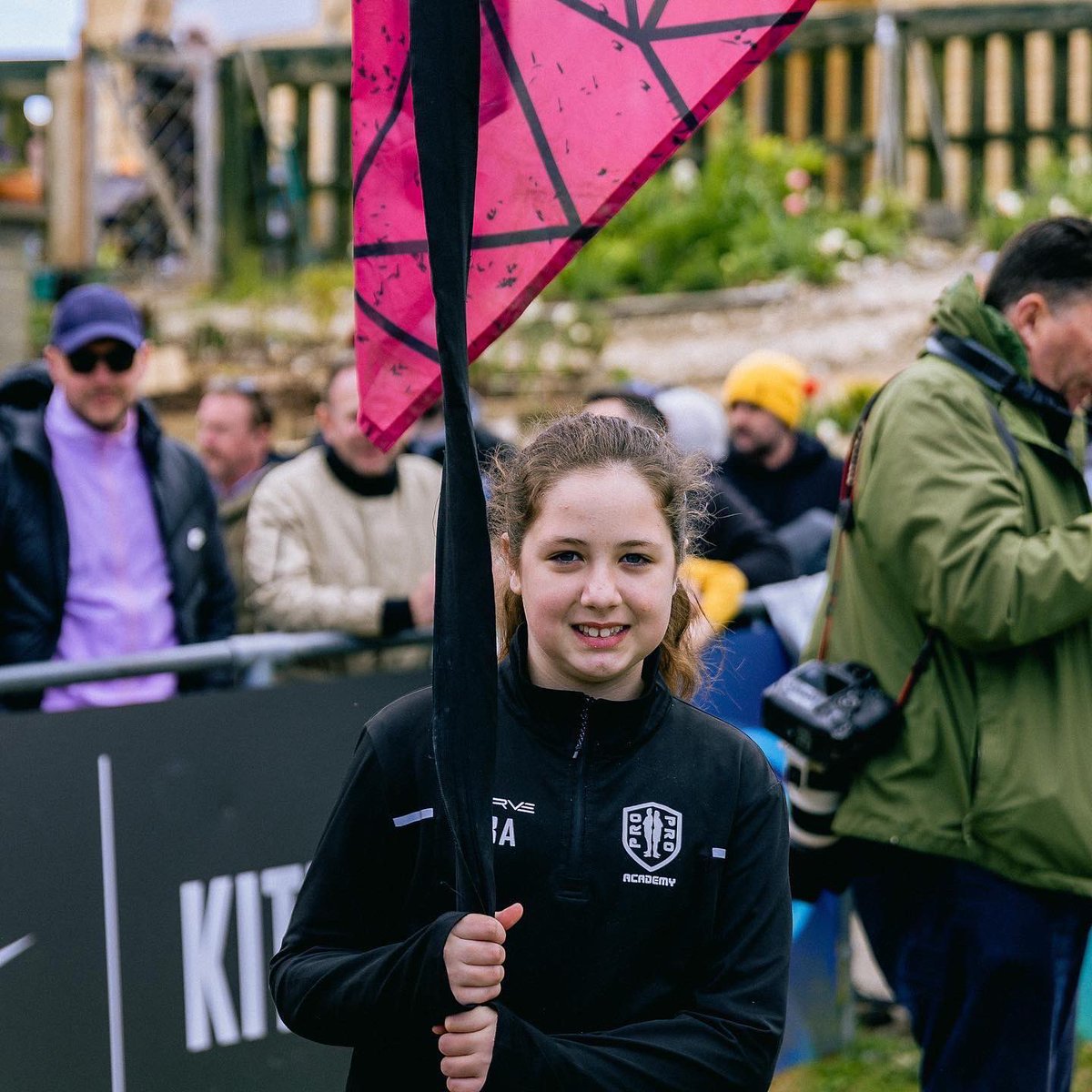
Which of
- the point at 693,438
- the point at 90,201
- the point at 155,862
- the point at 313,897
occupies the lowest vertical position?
the point at 155,862

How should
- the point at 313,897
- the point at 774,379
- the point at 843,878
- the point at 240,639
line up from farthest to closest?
the point at 774,379, the point at 240,639, the point at 843,878, the point at 313,897

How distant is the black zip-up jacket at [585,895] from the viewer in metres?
2.10

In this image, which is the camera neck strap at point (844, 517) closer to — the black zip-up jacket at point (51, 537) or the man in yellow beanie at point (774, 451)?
the black zip-up jacket at point (51, 537)

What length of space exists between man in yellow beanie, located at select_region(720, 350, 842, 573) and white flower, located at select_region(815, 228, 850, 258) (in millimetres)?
5487

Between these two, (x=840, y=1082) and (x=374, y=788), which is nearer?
(x=374, y=788)

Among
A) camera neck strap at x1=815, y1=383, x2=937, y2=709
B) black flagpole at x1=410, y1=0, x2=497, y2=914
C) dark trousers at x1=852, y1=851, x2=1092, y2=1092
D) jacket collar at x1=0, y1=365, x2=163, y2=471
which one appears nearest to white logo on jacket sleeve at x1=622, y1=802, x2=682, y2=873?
black flagpole at x1=410, y1=0, x2=497, y2=914

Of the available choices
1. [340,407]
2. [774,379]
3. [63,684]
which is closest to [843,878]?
[63,684]

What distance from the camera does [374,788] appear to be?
2172mm

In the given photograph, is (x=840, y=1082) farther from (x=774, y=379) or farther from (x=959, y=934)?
(x=774, y=379)

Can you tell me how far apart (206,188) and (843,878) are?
10.5 meters

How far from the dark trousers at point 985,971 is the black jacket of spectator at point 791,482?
3116 millimetres

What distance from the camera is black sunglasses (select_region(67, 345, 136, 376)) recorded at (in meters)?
4.50

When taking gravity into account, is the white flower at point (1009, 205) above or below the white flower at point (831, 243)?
above

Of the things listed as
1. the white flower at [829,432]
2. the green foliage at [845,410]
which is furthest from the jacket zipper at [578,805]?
the green foliage at [845,410]
